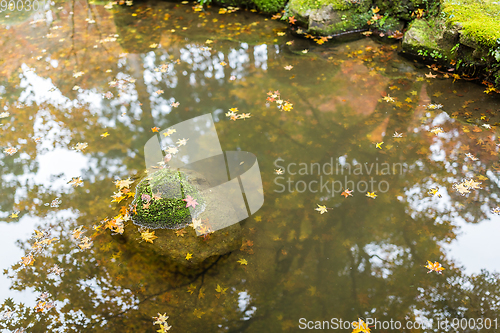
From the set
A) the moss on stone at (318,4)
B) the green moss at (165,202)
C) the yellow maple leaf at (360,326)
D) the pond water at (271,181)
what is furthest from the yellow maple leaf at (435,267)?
the moss on stone at (318,4)

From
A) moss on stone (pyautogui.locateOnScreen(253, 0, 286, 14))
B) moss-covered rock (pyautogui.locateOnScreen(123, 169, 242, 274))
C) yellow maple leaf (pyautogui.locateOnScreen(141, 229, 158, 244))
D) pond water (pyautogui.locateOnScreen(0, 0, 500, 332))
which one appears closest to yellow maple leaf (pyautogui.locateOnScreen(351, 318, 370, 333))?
pond water (pyautogui.locateOnScreen(0, 0, 500, 332))

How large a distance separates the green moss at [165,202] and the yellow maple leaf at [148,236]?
9cm

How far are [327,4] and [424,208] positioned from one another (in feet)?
17.3

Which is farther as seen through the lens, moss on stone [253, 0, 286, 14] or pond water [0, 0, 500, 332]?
moss on stone [253, 0, 286, 14]

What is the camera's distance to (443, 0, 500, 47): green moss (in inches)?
202

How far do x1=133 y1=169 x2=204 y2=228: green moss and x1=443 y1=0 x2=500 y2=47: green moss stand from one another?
5.44 metres

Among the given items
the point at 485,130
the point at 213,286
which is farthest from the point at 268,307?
the point at 485,130

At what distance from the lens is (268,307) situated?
10.1ft

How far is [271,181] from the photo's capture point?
4.22 meters

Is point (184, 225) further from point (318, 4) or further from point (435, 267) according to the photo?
point (318, 4)

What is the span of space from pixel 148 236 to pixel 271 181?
1.74 m

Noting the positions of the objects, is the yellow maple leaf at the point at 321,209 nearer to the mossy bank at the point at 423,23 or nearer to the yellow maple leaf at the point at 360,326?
the yellow maple leaf at the point at 360,326

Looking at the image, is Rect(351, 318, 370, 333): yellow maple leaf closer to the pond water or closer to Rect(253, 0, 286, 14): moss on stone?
the pond water

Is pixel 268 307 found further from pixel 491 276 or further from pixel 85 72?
pixel 85 72
